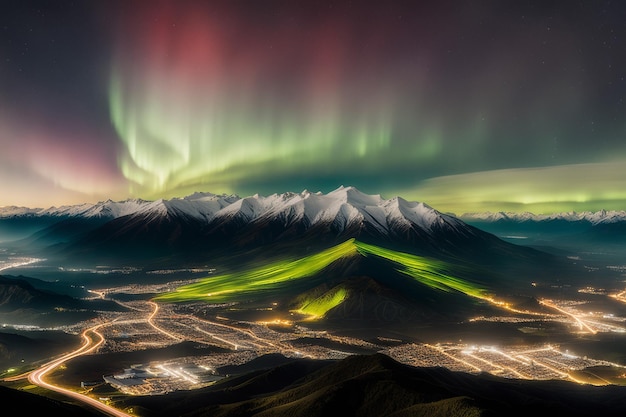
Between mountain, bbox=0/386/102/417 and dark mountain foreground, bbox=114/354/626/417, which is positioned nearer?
mountain, bbox=0/386/102/417

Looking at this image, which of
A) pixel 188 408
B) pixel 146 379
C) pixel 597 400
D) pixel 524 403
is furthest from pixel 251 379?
pixel 597 400

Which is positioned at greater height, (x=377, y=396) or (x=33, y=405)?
(x=33, y=405)

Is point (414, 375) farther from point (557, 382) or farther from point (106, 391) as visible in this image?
point (106, 391)

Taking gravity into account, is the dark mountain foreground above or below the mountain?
below

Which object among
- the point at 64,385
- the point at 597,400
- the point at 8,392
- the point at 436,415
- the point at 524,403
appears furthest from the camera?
the point at 64,385

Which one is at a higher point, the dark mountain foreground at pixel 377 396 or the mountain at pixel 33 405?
the mountain at pixel 33 405

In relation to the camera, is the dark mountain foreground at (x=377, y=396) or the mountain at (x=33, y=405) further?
the dark mountain foreground at (x=377, y=396)

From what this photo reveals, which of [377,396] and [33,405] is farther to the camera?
[377,396]

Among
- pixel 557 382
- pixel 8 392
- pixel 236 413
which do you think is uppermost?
pixel 8 392
